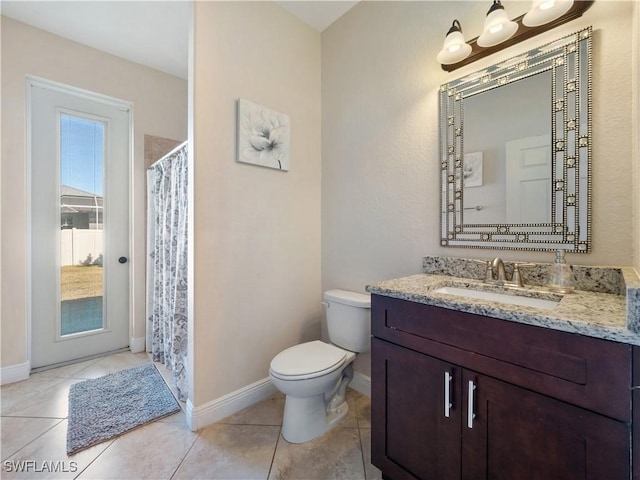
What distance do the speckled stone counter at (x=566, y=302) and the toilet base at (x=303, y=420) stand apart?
0.82 metres

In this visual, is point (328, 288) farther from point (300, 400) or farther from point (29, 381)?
point (29, 381)

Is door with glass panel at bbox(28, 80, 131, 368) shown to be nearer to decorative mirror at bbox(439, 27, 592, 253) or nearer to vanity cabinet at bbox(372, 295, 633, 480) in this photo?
vanity cabinet at bbox(372, 295, 633, 480)

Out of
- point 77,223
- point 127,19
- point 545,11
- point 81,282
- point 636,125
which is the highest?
point 127,19

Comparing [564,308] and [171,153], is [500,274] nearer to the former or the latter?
[564,308]

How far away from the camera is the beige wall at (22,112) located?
81.4 inches

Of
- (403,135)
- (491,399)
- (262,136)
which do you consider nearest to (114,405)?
(262,136)

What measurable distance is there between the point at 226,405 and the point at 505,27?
8.12ft

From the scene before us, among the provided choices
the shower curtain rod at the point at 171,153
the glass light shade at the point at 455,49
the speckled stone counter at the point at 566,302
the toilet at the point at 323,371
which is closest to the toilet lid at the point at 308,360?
the toilet at the point at 323,371

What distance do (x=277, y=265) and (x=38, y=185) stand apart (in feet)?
6.86

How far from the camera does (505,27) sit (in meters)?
1.22

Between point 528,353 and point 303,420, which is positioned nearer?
point 528,353

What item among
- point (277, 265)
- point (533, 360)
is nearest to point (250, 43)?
point (277, 265)

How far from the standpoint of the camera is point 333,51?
218 centimetres

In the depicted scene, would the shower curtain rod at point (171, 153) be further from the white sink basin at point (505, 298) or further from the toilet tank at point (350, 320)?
the white sink basin at point (505, 298)
